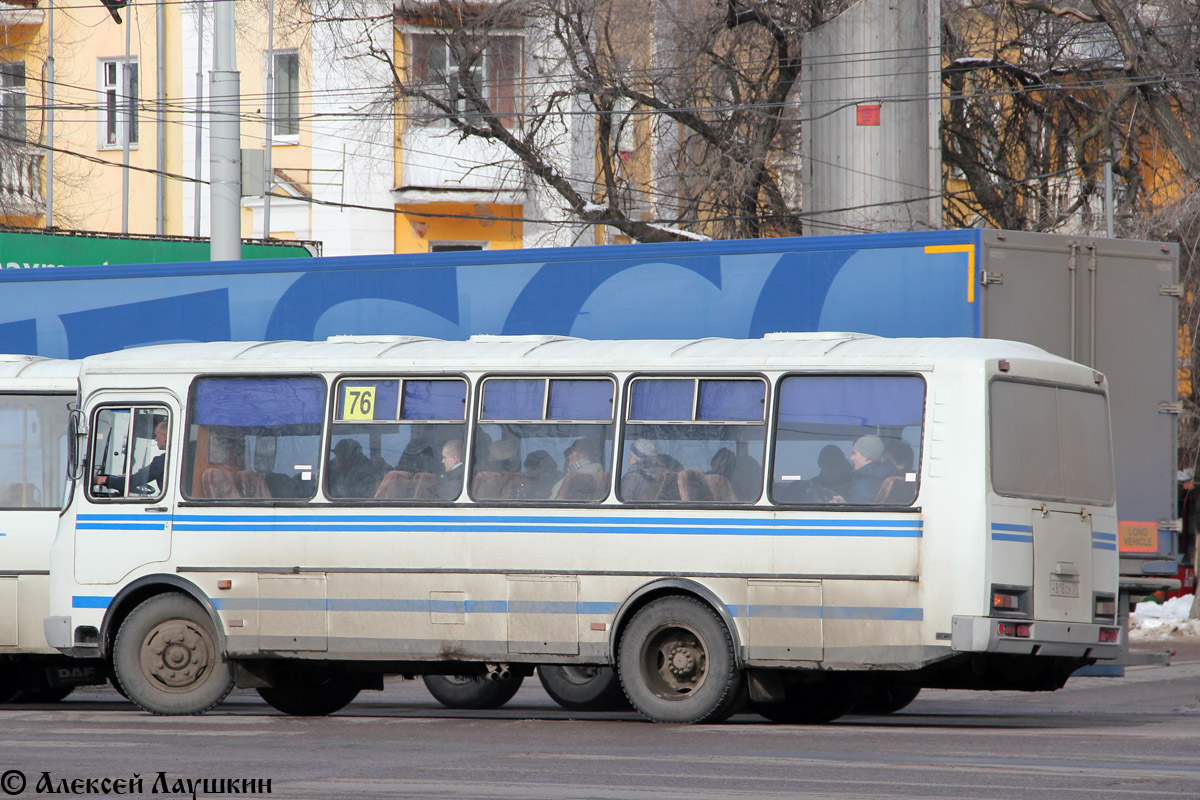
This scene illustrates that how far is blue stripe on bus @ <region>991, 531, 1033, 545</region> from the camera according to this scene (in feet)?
39.0

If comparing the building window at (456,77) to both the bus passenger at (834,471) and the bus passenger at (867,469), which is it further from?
the bus passenger at (867,469)

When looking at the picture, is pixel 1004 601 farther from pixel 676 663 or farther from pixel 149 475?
pixel 149 475

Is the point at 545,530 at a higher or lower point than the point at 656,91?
lower

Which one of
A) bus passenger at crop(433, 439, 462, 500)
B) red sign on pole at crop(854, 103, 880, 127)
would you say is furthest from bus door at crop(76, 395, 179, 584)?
red sign on pole at crop(854, 103, 880, 127)

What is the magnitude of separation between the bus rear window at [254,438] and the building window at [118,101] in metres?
23.1

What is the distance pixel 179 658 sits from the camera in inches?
540

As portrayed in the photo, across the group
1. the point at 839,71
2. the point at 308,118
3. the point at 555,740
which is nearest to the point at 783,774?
the point at 555,740

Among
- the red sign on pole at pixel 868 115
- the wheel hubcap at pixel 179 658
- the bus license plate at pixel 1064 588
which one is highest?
the red sign on pole at pixel 868 115

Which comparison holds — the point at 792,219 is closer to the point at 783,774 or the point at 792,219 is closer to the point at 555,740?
the point at 555,740

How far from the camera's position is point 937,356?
12203mm

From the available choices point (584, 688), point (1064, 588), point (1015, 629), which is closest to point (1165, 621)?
point (584, 688)

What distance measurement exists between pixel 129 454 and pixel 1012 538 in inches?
255

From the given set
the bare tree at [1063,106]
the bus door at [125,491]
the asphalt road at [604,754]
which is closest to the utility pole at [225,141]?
the bus door at [125,491]

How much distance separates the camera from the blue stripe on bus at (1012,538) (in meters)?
11.9
